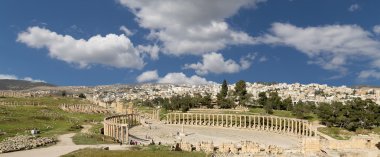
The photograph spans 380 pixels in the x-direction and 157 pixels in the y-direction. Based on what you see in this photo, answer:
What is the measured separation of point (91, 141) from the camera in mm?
77750

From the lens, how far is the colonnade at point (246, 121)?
12631cm

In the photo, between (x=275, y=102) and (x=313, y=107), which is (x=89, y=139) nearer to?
(x=275, y=102)

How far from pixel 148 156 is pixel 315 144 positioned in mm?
25821

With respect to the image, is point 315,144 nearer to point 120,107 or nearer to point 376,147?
point 376,147

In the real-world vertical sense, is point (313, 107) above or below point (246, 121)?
above

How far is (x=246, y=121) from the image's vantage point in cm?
14400

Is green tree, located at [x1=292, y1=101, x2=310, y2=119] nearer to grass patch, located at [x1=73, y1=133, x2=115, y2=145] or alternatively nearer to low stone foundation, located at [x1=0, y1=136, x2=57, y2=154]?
grass patch, located at [x1=73, y1=133, x2=115, y2=145]

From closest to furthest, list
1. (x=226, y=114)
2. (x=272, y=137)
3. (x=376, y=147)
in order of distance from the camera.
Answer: (x=376, y=147) → (x=272, y=137) → (x=226, y=114)

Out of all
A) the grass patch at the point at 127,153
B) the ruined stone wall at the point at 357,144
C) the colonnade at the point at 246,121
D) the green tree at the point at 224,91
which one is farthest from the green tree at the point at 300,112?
the grass patch at the point at 127,153

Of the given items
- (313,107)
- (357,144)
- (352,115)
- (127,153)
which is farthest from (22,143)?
(313,107)

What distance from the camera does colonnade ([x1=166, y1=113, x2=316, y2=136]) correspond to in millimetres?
126312

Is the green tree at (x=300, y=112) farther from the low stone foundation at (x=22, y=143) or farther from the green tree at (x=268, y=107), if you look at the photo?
the low stone foundation at (x=22, y=143)

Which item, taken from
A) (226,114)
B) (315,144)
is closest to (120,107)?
(226,114)

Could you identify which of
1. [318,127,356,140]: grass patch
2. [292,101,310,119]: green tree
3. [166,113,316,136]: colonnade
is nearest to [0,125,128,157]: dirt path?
[318,127,356,140]: grass patch
